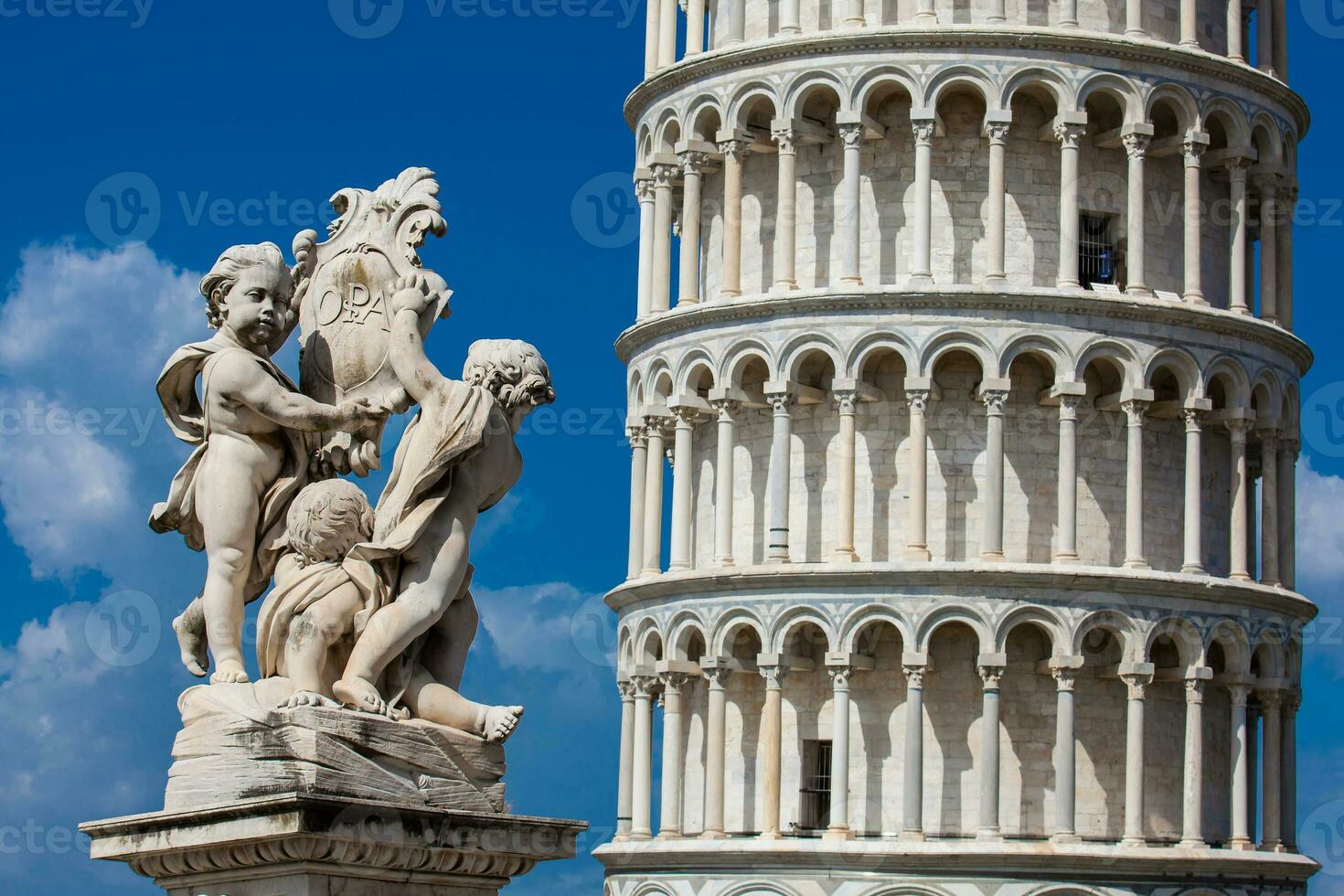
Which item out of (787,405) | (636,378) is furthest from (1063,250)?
(636,378)

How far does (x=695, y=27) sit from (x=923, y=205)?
23.8ft

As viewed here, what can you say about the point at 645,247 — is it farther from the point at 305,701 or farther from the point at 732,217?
the point at 305,701

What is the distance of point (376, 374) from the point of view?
9.88 meters

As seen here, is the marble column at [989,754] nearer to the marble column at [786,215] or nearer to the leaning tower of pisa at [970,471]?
the leaning tower of pisa at [970,471]

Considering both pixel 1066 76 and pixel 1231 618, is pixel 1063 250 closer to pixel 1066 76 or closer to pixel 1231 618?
pixel 1066 76

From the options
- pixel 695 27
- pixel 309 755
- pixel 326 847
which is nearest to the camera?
pixel 326 847

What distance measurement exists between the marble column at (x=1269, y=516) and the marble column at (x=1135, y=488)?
366 cm

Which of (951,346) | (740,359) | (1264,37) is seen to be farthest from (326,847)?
(1264,37)

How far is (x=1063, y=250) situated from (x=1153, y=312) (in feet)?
6.91

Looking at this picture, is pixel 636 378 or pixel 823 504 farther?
pixel 636 378

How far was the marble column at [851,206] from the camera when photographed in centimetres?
5094

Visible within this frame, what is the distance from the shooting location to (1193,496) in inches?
2015

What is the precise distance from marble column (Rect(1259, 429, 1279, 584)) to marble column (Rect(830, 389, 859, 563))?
8789 millimetres

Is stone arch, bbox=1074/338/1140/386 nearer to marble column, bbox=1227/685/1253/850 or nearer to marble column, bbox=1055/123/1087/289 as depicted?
marble column, bbox=1055/123/1087/289
